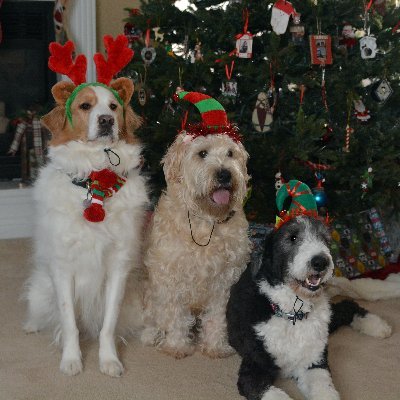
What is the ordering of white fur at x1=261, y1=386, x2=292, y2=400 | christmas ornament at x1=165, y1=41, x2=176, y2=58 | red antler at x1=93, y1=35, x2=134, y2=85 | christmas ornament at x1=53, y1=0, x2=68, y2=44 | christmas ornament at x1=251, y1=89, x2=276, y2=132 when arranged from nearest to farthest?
white fur at x1=261, y1=386, x2=292, y2=400
red antler at x1=93, y1=35, x2=134, y2=85
christmas ornament at x1=251, y1=89, x2=276, y2=132
christmas ornament at x1=165, y1=41, x2=176, y2=58
christmas ornament at x1=53, y1=0, x2=68, y2=44

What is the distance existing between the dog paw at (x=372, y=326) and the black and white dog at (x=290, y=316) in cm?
49

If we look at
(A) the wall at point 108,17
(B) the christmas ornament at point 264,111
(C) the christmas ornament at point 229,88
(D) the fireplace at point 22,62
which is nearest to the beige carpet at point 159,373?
(B) the christmas ornament at point 264,111

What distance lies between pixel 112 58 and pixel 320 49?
111 centimetres

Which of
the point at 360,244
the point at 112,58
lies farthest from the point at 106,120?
the point at 360,244

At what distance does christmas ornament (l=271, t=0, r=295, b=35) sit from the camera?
271 centimetres

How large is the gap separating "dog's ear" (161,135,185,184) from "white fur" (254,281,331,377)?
1.84 feet

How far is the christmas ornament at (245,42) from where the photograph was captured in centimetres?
280

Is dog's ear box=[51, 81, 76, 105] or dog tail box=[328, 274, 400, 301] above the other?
dog's ear box=[51, 81, 76, 105]

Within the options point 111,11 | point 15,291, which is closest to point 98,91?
point 15,291

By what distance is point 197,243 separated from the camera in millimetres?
2188

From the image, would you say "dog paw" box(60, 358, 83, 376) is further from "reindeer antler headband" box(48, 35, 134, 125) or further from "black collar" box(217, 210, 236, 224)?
"reindeer antler headband" box(48, 35, 134, 125)

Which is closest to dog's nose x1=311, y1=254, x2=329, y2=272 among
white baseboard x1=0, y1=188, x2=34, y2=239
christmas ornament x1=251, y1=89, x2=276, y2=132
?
christmas ornament x1=251, y1=89, x2=276, y2=132

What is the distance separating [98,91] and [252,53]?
1.13 metres

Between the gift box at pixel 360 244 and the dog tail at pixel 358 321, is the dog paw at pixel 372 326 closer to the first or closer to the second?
the dog tail at pixel 358 321
